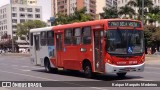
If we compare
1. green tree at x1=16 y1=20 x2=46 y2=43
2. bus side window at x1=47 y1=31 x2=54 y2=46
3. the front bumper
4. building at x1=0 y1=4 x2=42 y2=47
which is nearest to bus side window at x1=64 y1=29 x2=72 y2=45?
bus side window at x1=47 y1=31 x2=54 y2=46

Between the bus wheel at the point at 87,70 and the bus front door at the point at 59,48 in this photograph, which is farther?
the bus front door at the point at 59,48

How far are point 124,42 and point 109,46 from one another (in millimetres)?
747

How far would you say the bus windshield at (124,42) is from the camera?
711 inches

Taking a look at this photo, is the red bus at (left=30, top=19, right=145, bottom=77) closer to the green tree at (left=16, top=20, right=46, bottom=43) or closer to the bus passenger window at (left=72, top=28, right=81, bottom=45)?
the bus passenger window at (left=72, top=28, right=81, bottom=45)

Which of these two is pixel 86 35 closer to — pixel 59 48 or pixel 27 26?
pixel 59 48

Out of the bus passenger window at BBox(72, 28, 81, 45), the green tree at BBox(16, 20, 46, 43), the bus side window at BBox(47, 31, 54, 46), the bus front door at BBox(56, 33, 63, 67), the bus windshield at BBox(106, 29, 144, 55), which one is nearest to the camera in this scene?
the bus windshield at BBox(106, 29, 144, 55)

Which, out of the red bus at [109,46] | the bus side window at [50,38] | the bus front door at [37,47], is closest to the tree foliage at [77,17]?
the bus front door at [37,47]

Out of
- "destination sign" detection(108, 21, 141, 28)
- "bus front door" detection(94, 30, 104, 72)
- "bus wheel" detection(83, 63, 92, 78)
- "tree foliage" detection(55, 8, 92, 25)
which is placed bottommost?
"bus wheel" detection(83, 63, 92, 78)

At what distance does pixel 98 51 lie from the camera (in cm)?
1883

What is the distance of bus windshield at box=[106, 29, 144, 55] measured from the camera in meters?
18.1

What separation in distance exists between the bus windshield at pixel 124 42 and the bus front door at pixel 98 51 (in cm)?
56

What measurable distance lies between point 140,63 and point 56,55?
6.16 metres

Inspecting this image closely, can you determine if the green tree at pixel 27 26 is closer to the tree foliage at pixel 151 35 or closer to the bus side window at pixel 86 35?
the tree foliage at pixel 151 35

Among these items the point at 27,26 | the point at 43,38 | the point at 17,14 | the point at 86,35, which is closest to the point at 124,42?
the point at 86,35
